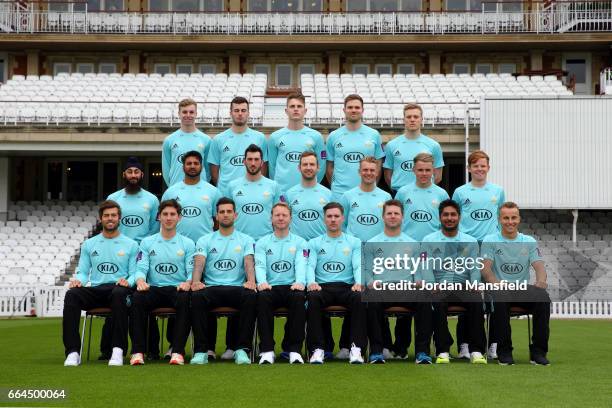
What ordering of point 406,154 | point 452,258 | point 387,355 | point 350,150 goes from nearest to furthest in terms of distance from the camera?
point 452,258, point 387,355, point 350,150, point 406,154

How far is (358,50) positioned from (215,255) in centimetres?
2712

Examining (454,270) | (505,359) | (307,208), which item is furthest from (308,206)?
(505,359)

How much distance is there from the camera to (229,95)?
3014 centimetres

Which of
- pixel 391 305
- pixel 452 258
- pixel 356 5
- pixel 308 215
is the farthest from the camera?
pixel 356 5

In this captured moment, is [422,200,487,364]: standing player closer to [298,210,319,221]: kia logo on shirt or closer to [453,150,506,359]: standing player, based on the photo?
[453,150,506,359]: standing player

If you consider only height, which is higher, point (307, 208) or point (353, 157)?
point (353, 157)

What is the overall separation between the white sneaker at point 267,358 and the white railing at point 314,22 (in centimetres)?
2683

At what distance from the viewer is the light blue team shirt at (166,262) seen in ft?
31.5

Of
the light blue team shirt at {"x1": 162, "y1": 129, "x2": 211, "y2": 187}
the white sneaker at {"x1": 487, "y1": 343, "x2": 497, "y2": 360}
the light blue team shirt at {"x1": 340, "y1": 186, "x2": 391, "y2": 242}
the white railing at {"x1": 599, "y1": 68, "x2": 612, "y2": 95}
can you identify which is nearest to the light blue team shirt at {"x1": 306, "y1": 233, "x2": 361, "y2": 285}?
the light blue team shirt at {"x1": 340, "y1": 186, "x2": 391, "y2": 242}

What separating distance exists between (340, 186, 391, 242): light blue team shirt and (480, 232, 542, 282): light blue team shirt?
51.6 inches

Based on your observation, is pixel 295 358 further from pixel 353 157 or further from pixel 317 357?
pixel 353 157

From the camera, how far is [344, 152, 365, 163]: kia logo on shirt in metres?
11.2

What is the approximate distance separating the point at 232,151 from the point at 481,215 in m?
3.30

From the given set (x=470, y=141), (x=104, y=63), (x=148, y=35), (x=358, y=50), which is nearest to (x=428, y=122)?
(x=470, y=141)
